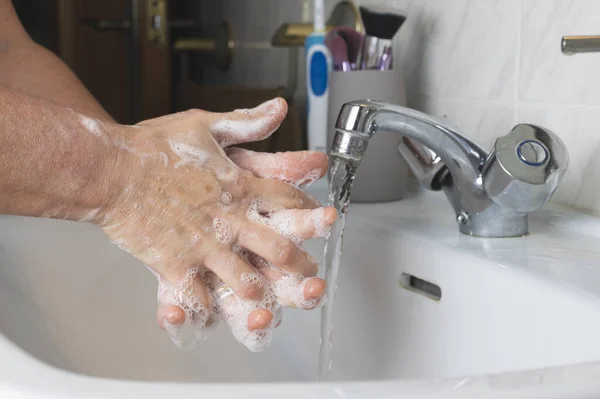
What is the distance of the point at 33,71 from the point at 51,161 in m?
0.45

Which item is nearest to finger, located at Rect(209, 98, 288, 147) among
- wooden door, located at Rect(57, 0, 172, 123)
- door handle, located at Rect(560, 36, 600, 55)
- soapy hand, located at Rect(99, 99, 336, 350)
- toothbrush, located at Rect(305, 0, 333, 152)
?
soapy hand, located at Rect(99, 99, 336, 350)

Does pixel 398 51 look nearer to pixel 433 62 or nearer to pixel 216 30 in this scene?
pixel 433 62

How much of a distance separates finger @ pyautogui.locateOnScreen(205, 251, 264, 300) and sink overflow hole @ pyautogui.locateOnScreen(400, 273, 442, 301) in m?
0.19

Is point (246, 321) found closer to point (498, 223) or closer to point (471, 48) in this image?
point (498, 223)

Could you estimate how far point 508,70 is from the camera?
2.65 feet

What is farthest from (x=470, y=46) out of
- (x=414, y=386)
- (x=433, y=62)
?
(x=414, y=386)

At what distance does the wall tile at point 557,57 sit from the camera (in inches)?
27.9

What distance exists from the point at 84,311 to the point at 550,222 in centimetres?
46

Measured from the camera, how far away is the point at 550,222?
0.74 metres

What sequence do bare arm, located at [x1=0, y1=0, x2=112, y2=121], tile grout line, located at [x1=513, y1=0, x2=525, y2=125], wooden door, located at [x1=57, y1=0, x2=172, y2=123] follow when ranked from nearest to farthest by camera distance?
tile grout line, located at [x1=513, y1=0, x2=525, y2=125] → bare arm, located at [x1=0, y1=0, x2=112, y2=121] → wooden door, located at [x1=57, y1=0, x2=172, y2=123]

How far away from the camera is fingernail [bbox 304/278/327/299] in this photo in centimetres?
58

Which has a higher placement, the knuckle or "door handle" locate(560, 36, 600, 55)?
"door handle" locate(560, 36, 600, 55)

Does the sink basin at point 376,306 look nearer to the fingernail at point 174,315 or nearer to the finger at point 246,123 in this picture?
the fingernail at point 174,315

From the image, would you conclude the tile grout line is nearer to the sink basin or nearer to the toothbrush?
the sink basin
